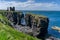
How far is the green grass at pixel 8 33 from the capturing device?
4.31 m

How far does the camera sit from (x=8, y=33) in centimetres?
442

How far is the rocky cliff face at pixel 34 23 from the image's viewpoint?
4.28 metres

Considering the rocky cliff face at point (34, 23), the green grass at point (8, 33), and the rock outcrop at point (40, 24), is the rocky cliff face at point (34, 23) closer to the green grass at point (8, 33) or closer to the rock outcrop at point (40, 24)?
the rock outcrop at point (40, 24)

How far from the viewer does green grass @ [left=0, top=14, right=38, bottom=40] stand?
431 centimetres

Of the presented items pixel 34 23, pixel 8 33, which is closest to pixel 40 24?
pixel 34 23

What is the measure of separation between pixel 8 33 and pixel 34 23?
74 centimetres

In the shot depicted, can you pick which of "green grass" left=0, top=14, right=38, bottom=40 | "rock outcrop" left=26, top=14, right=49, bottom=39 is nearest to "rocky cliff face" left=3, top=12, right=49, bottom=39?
"rock outcrop" left=26, top=14, right=49, bottom=39

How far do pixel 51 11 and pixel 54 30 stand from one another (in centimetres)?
52

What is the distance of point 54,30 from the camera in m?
4.34

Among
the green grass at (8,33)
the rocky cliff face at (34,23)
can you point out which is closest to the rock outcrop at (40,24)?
the rocky cliff face at (34,23)

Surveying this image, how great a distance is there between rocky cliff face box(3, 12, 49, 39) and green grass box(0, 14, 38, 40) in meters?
0.15

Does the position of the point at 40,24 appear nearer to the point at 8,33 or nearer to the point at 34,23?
the point at 34,23

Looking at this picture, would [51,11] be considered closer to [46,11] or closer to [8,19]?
[46,11]

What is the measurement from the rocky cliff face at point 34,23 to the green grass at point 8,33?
0.49 ft
